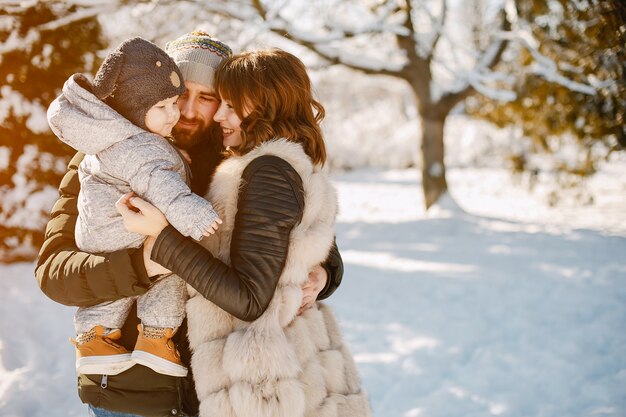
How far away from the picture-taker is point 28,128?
728 centimetres

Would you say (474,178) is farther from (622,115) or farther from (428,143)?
(622,115)

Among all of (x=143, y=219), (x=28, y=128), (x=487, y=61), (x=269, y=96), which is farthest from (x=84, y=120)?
(x=487, y=61)

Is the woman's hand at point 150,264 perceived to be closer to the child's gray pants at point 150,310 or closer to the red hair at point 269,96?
the child's gray pants at point 150,310

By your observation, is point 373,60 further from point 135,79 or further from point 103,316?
point 103,316

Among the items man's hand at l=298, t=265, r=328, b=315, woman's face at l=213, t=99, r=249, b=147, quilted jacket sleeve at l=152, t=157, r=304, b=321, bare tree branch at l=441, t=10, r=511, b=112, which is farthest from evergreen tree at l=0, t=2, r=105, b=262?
bare tree branch at l=441, t=10, r=511, b=112

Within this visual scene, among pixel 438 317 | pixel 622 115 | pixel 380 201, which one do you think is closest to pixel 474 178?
pixel 380 201

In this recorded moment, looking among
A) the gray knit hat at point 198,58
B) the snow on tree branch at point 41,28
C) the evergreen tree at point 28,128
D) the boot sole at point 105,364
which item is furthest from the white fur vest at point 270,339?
the evergreen tree at point 28,128

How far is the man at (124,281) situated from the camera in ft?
5.01

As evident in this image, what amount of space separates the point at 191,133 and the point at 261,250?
0.82m

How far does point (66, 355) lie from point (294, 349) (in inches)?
146

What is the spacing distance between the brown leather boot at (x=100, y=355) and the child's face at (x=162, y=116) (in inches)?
27.8

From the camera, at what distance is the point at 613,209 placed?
11.2m

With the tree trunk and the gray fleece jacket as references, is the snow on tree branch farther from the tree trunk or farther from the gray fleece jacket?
the tree trunk

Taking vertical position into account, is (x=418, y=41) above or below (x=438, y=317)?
above
